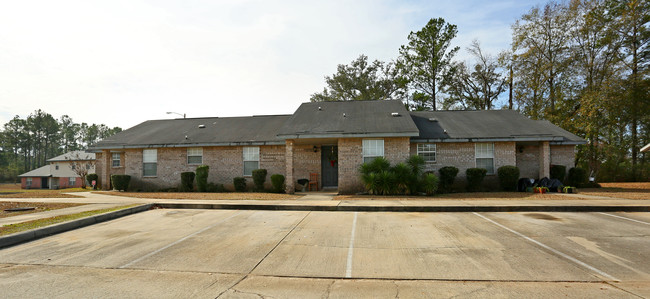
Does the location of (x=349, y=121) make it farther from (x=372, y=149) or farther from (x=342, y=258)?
(x=342, y=258)

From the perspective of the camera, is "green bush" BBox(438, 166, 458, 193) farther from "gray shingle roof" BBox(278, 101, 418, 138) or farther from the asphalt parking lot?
the asphalt parking lot

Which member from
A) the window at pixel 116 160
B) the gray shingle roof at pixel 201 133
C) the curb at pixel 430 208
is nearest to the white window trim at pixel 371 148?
the gray shingle roof at pixel 201 133

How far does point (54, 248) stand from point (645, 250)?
1141 cm

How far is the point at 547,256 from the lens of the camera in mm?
5727

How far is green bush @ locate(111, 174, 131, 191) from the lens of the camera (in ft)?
62.4

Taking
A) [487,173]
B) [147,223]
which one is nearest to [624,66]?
[487,173]

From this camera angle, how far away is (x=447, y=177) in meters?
15.9

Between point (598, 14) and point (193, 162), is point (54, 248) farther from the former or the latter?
point (598, 14)

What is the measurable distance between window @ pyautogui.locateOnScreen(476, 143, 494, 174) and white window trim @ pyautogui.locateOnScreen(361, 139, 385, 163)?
17.6 ft

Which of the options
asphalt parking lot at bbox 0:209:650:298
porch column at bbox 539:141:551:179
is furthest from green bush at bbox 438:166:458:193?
asphalt parking lot at bbox 0:209:650:298

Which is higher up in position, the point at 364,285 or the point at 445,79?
the point at 445,79

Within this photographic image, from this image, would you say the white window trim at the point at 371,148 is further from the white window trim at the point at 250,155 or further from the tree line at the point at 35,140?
the tree line at the point at 35,140

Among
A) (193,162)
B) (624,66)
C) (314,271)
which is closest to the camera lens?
(314,271)

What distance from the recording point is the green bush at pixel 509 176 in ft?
52.5
